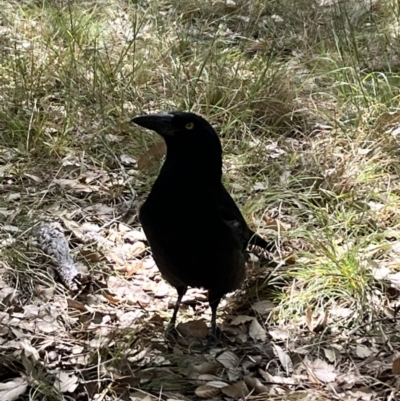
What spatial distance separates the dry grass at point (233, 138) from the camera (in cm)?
266

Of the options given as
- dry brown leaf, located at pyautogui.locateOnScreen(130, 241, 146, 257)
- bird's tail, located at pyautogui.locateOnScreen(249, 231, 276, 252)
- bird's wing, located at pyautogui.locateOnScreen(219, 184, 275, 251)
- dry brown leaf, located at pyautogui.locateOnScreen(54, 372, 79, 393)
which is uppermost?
bird's wing, located at pyautogui.locateOnScreen(219, 184, 275, 251)

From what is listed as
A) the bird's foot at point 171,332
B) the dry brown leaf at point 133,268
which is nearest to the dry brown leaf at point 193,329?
the bird's foot at point 171,332

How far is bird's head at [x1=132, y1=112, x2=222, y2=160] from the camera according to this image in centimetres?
237

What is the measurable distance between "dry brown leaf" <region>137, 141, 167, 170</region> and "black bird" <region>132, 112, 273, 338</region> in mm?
1061

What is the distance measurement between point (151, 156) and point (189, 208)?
3.97 ft

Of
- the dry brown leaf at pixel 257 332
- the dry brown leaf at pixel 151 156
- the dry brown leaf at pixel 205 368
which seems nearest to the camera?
the dry brown leaf at pixel 205 368

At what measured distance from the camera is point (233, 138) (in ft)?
12.3

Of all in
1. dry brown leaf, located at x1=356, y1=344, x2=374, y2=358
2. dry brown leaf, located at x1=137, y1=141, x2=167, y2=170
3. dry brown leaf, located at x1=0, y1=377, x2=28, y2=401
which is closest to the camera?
dry brown leaf, located at x1=0, y1=377, x2=28, y2=401

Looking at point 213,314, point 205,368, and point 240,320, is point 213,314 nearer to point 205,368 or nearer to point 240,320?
point 240,320

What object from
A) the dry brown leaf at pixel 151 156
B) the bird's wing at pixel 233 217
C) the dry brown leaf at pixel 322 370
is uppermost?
the dry brown leaf at pixel 151 156

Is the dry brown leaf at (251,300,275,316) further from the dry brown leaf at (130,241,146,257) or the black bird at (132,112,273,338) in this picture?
the dry brown leaf at (130,241,146,257)

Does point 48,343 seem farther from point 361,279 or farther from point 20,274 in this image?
point 361,279

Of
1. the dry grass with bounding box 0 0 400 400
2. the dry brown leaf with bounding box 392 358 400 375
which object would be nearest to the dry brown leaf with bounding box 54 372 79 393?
the dry grass with bounding box 0 0 400 400

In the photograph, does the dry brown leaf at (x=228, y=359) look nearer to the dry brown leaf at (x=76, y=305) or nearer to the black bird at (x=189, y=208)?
the black bird at (x=189, y=208)
